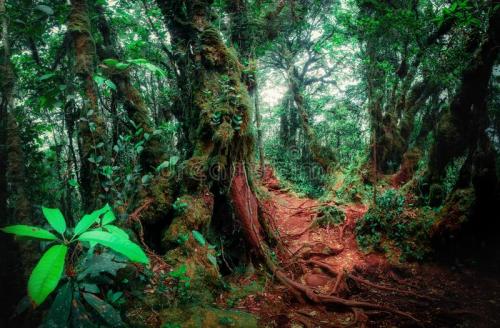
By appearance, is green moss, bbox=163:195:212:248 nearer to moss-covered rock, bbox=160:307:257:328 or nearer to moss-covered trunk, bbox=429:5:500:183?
moss-covered rock, bbox=160:307:257:328

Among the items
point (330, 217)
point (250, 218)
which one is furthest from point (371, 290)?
point (330, 217)

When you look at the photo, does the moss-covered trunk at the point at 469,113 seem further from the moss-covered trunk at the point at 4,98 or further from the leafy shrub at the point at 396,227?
the moss-covered trunk at the point at 4,98

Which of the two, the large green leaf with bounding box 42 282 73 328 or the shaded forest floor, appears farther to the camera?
the shaded forest floor

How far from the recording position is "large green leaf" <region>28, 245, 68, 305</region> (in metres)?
1.25

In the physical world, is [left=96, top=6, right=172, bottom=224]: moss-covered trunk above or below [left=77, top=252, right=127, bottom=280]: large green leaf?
above

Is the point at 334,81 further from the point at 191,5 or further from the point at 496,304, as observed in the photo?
the point at 496,304

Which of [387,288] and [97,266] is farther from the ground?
[97,266]

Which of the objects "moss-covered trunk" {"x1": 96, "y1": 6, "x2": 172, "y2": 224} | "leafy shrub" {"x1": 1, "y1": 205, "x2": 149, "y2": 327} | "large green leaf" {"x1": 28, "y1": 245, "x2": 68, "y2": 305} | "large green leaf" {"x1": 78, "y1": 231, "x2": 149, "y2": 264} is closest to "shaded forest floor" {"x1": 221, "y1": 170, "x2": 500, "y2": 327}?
"moss-covered trunk" {"x1": 96, "y1": 6, "x2": 172, "y2": 224}

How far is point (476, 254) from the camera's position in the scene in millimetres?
5312

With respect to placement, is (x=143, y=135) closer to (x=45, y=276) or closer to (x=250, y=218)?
(x=250, y=218)

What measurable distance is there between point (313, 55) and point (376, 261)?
12.6 metres

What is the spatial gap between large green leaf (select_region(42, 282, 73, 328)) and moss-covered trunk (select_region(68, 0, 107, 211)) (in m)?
1.90

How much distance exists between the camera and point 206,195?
15.6 feet

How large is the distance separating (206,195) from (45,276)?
11.4 ft
